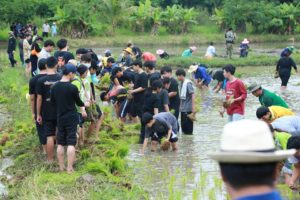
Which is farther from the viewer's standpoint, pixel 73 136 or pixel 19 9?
pixel 19 9

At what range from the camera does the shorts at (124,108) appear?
13.6m

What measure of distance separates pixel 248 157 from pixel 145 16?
38.4 meters

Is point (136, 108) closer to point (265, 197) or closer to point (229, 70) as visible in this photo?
point (229, 70)

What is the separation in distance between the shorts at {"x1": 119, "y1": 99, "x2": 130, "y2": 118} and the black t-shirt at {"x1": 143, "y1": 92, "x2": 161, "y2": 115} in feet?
6.06

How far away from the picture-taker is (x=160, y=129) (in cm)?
1088

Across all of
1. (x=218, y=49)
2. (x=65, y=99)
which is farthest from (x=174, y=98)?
(x=218, y=49)

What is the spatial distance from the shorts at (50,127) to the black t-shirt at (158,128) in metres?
1.72

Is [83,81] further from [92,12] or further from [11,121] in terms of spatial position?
[92,12]

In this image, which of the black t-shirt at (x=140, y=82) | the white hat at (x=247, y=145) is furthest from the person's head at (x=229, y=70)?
the white hat at (x=247, y=145)

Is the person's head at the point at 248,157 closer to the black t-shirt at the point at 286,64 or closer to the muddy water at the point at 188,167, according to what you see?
the muddy water at the point at 188,167

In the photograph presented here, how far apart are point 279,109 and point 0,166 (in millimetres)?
4171

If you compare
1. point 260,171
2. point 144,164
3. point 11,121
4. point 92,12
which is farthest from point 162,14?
point 260,171

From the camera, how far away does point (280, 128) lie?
892 centimetres

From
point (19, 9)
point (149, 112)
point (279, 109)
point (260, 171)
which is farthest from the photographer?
point (19, 9)
